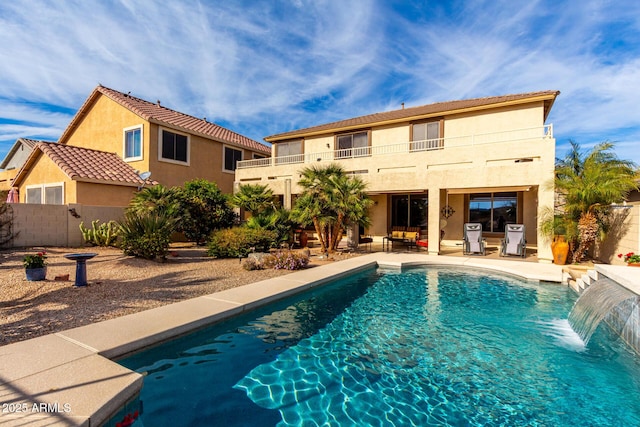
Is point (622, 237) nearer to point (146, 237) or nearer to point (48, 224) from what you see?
point (146, 237)

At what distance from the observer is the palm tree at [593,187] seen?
35.3 ft

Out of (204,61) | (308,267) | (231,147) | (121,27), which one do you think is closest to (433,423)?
(308,267)

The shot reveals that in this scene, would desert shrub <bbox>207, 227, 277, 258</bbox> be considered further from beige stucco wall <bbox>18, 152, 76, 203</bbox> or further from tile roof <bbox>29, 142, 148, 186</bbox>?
beige stucco wall <bbox>18, 152, 76, 203</bbox>

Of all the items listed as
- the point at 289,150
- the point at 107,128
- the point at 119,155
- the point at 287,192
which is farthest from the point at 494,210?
the point at 107,128

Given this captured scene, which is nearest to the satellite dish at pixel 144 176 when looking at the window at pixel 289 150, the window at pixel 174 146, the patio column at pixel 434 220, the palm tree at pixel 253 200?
the window at pixel 174 146

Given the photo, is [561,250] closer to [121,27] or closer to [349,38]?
[349,38]

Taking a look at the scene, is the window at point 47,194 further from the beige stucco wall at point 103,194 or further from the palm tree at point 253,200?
the palm tree at point 253,200

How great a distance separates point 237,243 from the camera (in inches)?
496

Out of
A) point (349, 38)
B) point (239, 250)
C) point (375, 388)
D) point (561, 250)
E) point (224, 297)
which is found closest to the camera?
point (375, 388)

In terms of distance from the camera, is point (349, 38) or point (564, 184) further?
point (349, 38)

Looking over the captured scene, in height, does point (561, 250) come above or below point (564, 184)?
below

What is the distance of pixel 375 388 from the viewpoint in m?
4.11

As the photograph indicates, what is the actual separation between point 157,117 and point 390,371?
19621 mm

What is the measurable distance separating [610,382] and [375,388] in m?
3.44
